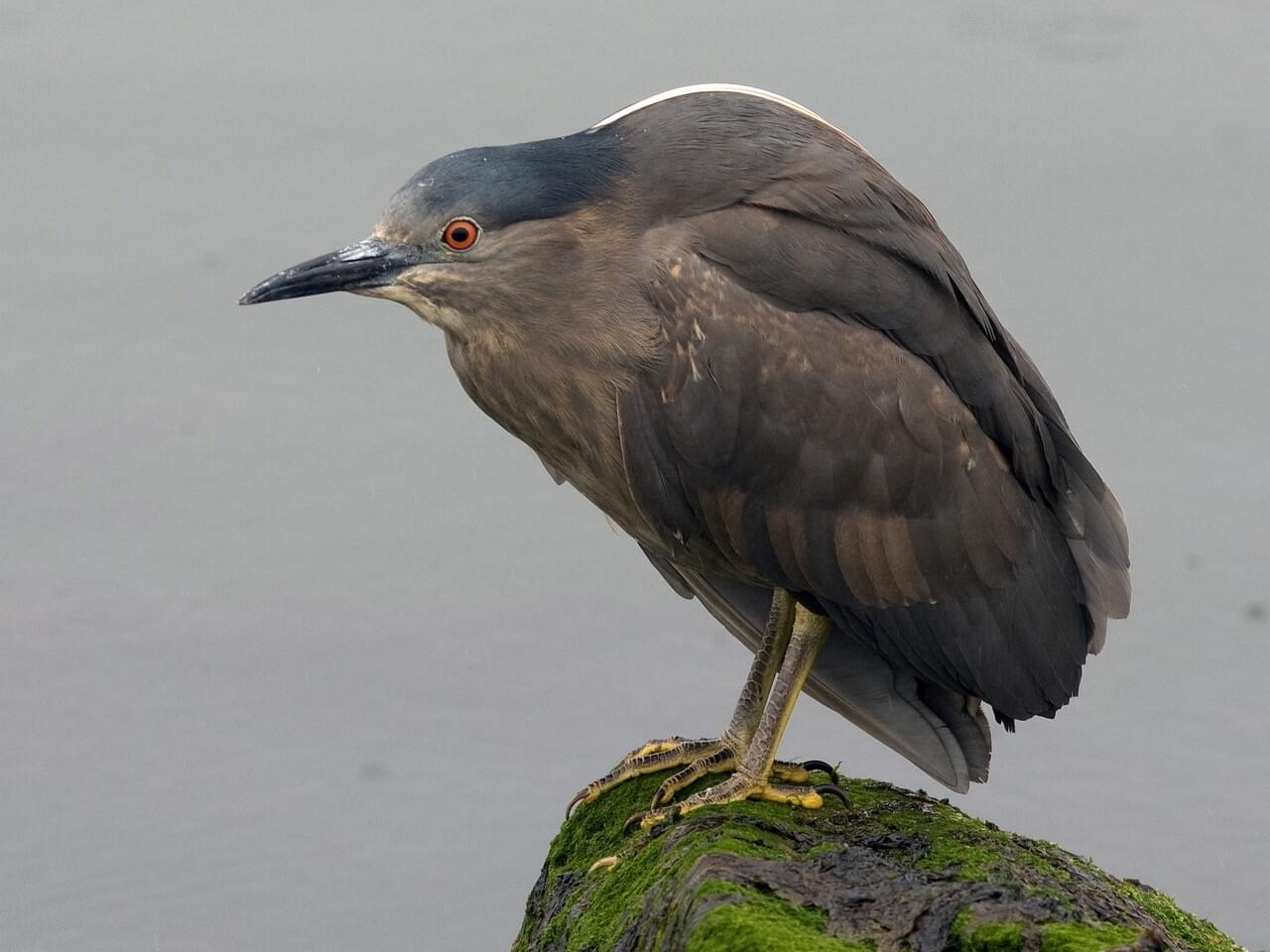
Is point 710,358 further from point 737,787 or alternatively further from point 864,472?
point 737,787

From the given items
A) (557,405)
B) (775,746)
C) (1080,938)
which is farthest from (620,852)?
(1080,938)

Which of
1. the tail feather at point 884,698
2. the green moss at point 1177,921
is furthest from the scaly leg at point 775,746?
the green moss at point 1177,921

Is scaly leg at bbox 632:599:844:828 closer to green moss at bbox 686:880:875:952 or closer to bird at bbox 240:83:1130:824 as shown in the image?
bird at bbox 240:83:1130:824

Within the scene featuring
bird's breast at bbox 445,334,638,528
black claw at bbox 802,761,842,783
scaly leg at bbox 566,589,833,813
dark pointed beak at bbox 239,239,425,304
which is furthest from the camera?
scaly leg at bbox 566,589,833,813

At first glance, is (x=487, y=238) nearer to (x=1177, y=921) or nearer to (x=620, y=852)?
(x=620, y=852)

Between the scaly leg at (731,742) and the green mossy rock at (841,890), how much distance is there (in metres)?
0.17

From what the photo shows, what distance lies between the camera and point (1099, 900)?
4.06 metres

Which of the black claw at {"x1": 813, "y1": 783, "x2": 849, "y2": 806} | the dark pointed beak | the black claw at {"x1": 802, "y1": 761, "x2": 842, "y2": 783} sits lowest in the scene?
the black claw at {"x1": 813, "y1": 783, "x2": 849, "y2": 806}

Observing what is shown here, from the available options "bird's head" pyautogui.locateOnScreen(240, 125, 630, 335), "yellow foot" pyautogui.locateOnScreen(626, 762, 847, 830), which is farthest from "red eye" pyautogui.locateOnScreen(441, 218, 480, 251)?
"yellow foot" pyautogui.locateOnScreen(626, 762, 847, 830)

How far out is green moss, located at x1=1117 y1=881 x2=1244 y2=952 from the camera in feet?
14.0

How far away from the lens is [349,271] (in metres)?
4.75

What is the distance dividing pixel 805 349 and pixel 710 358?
270mm

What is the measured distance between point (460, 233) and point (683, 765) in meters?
1.83

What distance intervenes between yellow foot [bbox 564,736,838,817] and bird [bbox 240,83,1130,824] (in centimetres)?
2
